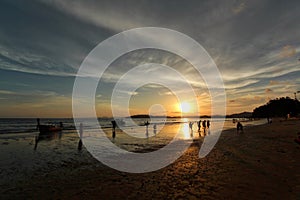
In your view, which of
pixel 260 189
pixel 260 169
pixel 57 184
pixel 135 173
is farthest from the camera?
pixel 135 173

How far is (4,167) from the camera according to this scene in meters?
13.9

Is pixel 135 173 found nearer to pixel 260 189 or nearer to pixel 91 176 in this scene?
pixel 91 176

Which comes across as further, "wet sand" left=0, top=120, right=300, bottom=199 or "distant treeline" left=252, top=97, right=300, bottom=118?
"distant treeline" left=252, top=97, right=300, bottom=118

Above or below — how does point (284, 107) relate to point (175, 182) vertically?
above

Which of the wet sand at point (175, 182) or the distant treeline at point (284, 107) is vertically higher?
the distant treeline at point (284, 107)

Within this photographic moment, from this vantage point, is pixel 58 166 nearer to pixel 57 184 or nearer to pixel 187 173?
pixel 57 184

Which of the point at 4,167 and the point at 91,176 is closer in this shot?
the point at 91,176

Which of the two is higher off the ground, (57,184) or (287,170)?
(287,170)

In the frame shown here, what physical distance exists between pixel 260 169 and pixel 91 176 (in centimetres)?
960

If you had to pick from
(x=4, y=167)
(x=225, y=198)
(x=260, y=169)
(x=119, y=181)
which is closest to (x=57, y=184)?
(x=119, y=181)

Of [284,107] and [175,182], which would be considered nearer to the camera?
[175,182]

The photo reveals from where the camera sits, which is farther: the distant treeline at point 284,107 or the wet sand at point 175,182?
the distant treeline at point 284,107

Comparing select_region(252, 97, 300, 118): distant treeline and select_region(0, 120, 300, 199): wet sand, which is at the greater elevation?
select_region(252, 97, 300, 118): distant treeline

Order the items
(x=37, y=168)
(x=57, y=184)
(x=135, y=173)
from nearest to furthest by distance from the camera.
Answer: (x=57, y=184) < (x=135, y=173) < (x=37, y=168)
